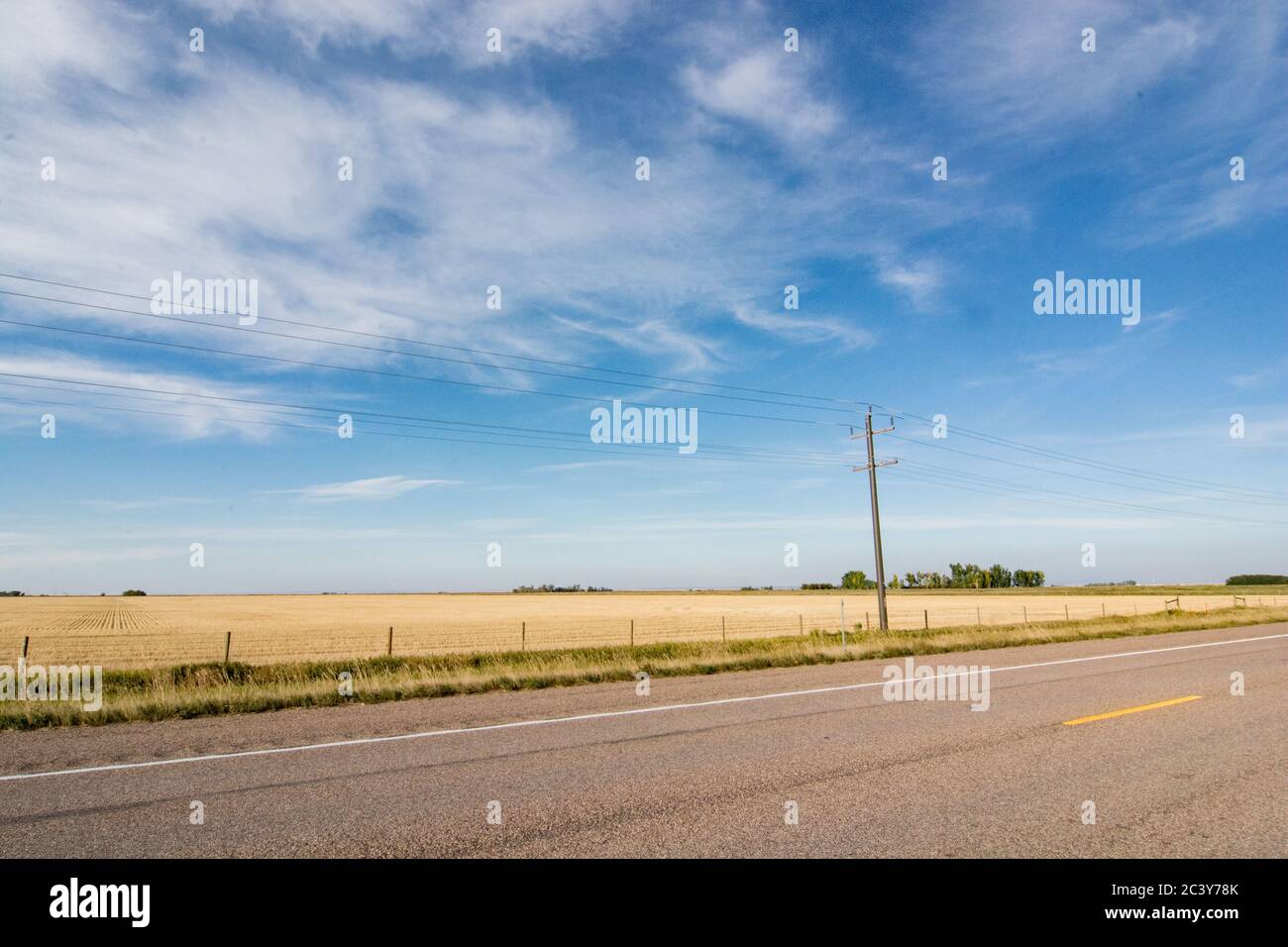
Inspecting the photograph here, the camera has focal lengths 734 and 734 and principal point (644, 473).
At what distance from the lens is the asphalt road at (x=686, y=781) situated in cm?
513

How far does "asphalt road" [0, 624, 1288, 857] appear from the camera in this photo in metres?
5.13

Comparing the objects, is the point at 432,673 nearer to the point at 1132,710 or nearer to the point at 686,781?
the point at 686,781

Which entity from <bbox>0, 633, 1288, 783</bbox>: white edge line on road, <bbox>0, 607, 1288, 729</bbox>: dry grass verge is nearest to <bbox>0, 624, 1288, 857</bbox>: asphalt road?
<bbox>0, 633, 1288, 783</bbox>: white edge line on road

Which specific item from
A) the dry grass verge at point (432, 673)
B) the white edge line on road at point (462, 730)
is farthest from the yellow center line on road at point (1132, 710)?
the dry grass verge at point (432, 673)

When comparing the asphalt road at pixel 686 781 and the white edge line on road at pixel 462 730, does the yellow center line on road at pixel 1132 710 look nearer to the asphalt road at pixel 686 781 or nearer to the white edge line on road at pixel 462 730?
the asphalt road at pixel 686 781

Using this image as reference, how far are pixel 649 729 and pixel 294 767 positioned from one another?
4087mm

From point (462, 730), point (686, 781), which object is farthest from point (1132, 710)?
point (462, 730)

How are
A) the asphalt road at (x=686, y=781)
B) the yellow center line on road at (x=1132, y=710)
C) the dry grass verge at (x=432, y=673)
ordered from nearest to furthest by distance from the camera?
the asphalt road at (x=686, y=781), the yellow center line on road at (x=1132, y=710), the dry grass verge at (x=432, y=673)

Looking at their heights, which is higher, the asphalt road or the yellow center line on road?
the asphalt road

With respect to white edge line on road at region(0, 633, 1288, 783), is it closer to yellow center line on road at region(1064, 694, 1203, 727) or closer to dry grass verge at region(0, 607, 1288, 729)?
dry grass verge at region(0, 607, 1288, 729)
